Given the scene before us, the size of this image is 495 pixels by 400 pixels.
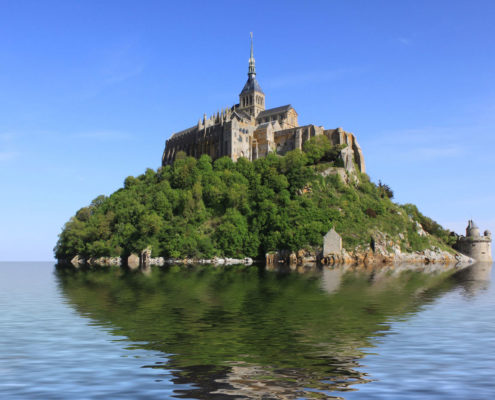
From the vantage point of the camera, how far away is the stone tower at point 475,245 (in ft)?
348

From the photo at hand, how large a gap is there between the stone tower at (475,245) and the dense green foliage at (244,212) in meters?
10.3

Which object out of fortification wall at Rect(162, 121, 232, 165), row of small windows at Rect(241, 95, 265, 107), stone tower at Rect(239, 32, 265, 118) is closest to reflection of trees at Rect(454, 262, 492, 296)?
fortification wall at Rect(162, 121, 232, 165)

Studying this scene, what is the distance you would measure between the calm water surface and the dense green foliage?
186 ft

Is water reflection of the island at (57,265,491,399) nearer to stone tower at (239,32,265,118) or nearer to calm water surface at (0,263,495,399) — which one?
calm water surface at (0,263,495,399)

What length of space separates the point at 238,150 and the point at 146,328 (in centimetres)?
8807

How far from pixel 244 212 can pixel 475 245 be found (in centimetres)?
5782

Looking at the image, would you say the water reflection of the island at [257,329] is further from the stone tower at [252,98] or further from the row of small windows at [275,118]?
the stone tower at [252,98]

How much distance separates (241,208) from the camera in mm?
91250

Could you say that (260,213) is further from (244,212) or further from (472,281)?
(472,281)

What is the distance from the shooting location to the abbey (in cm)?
10125

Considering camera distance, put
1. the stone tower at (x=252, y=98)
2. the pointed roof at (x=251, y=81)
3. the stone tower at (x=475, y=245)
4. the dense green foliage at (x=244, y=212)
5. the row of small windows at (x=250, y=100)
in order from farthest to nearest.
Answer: the pointed roof at (x=251, y=81) < the row of small windows at (x=250, y=100) < the stone tower at (x=252, y=98) < the stone tower at (x=475, y=245) < the dense green foliage at (x=244, y=212)

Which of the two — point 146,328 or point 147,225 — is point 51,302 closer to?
point 146,328

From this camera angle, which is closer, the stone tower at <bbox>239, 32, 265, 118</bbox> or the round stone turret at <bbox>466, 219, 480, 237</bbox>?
the round stone turret at <bbox>466, 219, 480, 237</bbox>

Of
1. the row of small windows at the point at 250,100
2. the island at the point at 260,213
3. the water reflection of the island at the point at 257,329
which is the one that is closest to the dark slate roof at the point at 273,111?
the row of small windows at the point at 250,100
